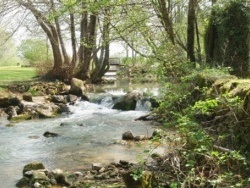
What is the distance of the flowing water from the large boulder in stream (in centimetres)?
81

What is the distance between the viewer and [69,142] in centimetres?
1091

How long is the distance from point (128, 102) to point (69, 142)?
7262mm

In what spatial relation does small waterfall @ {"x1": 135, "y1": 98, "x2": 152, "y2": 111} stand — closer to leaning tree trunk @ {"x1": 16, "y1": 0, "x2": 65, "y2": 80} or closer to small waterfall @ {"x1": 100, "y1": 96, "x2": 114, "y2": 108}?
small waterfall @ {"x1": 100, "y1": 96, "x2": 114, "y2": 108}

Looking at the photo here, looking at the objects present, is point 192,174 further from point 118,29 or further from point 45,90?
point 45,90

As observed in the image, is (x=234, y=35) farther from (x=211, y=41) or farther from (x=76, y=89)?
(x=76, y=89)

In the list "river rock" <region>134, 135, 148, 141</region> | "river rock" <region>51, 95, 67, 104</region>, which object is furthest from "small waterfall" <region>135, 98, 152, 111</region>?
"river rock" <region>134, 135, 148, 141</region>

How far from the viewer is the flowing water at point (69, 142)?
8.76 meters

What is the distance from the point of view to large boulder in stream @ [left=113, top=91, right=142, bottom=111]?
17828 millimetres

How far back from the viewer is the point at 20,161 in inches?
352

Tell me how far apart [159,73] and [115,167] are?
2.68 meters

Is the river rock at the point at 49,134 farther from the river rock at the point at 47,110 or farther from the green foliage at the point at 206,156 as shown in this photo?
the green foliage at the point at 206,156

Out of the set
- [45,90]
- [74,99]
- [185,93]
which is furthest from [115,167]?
[45,90]

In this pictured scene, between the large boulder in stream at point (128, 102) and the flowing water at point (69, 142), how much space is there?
807mm

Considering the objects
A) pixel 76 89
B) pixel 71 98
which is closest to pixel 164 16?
pixel 71 98
